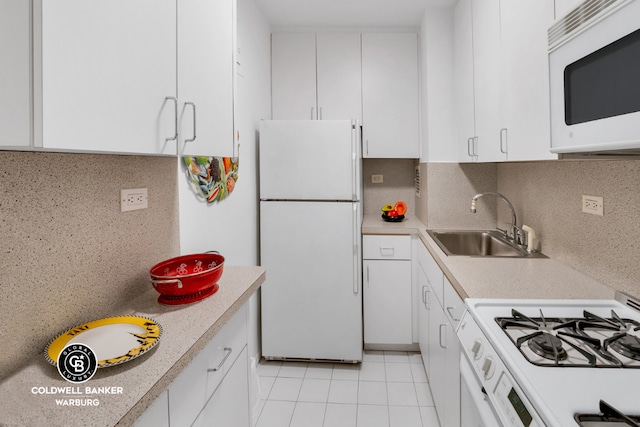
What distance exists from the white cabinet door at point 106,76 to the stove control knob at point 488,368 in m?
1.05

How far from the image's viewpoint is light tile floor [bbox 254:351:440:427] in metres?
2.07

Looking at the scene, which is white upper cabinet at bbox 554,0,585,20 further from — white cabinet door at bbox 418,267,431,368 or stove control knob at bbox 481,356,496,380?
white cabinet door at bbox 418,267,431,368

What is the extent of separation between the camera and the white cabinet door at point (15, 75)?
619 mm

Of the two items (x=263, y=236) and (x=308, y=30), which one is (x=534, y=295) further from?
(x=308, y=30)

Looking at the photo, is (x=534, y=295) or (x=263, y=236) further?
(x=263, y=236)

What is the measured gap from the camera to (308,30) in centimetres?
299

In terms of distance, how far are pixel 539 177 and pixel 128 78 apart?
2.02 meters

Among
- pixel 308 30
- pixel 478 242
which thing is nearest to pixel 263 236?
pixel 478 242

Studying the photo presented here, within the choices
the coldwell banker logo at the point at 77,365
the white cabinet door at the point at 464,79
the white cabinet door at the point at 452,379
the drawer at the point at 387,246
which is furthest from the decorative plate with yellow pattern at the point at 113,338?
the white cabinet door at the point at 464,79

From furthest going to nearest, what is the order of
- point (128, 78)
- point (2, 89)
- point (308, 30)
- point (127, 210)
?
point (308, 30)
point (127, 210)
point (128, 78)
point (2, 89)

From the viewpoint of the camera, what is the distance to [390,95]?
3.01 m

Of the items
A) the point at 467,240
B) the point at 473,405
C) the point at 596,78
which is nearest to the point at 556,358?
the point at 473,405

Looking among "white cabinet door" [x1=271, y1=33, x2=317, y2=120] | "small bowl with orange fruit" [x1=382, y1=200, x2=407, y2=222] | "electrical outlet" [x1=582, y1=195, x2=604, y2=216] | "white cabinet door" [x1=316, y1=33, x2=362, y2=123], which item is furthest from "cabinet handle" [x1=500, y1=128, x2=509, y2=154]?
"white cabinet door" [x1=271, y1=33, x2=317, y2=120]

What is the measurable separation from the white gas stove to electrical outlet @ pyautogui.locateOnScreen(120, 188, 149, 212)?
1215mm
